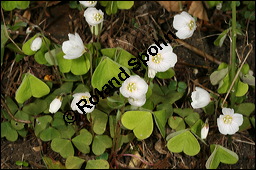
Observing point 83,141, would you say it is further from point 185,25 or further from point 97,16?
point 185,25

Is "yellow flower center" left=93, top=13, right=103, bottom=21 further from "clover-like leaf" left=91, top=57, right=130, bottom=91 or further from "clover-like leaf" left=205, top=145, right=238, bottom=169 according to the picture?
"clover-like leaf" left=205, top=145, right=238, bottom=169

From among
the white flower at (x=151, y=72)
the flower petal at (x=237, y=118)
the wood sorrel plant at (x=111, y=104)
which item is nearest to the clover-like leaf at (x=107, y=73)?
the wood sorrel plant at (x=111, y=104)

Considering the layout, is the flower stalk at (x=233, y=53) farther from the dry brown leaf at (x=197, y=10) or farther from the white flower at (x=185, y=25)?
the dry brown leaf at (x=197, y=10)

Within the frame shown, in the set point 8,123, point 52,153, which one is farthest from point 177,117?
point 8,123

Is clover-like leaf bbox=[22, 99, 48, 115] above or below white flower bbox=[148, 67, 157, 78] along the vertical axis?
below

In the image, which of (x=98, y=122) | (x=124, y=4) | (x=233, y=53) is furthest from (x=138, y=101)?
(x=124, y=4)

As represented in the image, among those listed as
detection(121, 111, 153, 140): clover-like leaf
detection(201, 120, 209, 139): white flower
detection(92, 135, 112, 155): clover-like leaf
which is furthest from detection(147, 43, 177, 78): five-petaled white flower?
detection(92, 135, 112, 155): clover-like leaf

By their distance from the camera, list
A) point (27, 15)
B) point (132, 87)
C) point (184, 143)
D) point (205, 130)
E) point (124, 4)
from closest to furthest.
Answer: point (132, 87), point (205, 130), point (184, 143), point (124, 4), point (27, 15)
